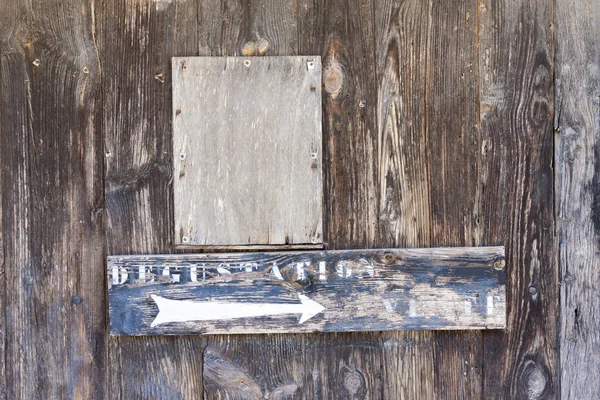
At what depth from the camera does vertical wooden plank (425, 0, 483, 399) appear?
1452 mm

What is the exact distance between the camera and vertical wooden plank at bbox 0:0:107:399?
1.44m

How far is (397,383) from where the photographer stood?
1.48 meters

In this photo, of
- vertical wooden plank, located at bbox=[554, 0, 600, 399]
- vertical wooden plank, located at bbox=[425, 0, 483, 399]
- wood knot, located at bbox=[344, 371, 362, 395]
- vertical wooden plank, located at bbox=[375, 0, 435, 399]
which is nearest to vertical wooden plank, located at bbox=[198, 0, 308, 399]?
wood knot, located at bbox=[344, 371, 362, 395]

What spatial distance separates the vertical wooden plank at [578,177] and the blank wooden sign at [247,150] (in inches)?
26.5

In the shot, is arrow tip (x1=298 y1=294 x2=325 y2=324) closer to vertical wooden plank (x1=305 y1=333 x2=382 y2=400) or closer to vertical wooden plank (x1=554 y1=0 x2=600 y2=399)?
vertical wooden plank (x1=305 y1=333 x2=382 y2=400)

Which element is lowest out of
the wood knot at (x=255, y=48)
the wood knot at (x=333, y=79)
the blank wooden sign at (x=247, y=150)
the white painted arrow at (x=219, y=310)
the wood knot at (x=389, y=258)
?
the white painted arrow at (x=219, y=310)

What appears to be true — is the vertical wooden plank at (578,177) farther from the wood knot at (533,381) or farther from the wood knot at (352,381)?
the wood knot at (352,381)

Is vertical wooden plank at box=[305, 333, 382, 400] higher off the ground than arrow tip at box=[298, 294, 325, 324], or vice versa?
arrow tip at box=[298, 294, 325, 324]

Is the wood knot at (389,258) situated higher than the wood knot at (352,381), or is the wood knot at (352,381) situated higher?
the wood knot at (389,258)

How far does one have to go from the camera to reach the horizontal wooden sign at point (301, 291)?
1414mm

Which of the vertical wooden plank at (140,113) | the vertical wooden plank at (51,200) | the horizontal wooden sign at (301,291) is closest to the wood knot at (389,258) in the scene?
the horizontal wooden sign at (301,291)

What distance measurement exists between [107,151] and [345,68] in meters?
0.69

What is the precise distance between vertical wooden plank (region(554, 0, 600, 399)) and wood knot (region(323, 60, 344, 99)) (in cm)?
60

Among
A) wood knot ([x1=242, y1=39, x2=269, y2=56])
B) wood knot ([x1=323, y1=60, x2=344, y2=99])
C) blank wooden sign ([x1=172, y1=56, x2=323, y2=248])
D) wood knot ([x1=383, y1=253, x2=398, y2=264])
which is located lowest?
wood knot ([x1=383, y1=253, x2=398, y2=264])
